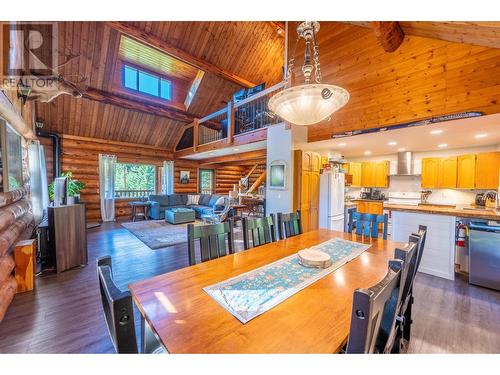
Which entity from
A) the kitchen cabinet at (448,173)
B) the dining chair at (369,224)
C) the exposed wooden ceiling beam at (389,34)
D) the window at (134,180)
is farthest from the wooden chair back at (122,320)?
the window at (134,180)

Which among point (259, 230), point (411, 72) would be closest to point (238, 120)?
point (411, 72)

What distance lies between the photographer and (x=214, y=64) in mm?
6762

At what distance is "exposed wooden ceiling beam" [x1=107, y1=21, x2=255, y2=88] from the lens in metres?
4.85

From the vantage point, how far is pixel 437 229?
320cm

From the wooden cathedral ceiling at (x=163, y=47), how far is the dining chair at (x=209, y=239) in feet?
18.3

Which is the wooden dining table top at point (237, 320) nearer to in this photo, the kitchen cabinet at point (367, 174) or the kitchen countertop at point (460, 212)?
the kitchen countertop at point (460, 212)

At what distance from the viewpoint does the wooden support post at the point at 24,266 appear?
101 inches

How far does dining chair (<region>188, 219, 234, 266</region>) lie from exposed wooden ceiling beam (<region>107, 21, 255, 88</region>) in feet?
18.2

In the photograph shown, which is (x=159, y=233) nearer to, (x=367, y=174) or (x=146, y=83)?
(x=146, y=83)

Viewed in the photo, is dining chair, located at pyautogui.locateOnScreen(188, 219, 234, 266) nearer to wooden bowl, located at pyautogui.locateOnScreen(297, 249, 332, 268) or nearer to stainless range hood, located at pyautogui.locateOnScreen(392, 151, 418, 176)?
wooden bowl, located at pyautogui.locateOnScreen(297, 249, 332, 268)

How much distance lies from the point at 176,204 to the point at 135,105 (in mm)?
3529
